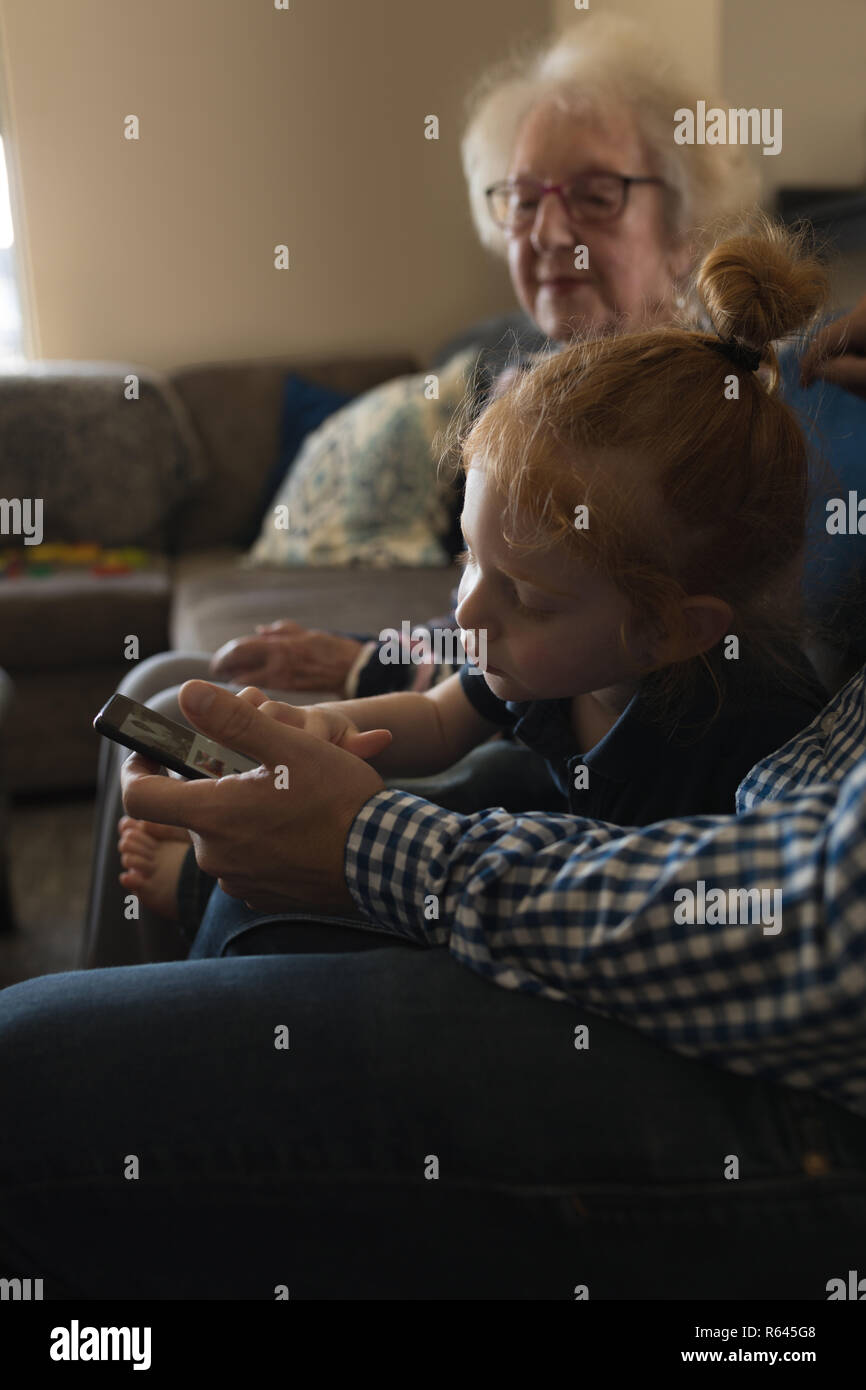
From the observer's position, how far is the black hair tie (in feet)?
2.65

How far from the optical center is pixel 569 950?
23.1 inches

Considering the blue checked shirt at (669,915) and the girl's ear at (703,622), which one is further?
the girl's ear at (703,622)

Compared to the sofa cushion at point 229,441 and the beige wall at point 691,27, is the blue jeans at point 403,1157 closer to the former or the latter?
the beige wall at point 691,27

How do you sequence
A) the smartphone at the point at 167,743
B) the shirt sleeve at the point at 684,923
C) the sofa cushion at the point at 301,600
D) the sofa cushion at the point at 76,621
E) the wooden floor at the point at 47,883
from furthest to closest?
the sofa cushion at the point at 76,621
the sofa cushion at the point at 301,600
the wooden floor at the point at 47,883
the smartphone at the point at 167,743
the shirt sleeve at the point at 684,923

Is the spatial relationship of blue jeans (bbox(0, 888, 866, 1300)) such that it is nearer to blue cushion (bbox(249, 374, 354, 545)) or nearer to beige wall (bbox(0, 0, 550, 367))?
blue cushion (bbox(249, 374, 354, 545))

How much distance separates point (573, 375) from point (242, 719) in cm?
33

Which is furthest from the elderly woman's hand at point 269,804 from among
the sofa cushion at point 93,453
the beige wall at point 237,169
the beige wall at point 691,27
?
the beige wall at point 237,169

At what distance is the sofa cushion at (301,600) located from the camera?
2.08m

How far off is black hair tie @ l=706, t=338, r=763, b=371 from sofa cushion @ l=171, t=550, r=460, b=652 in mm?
1250

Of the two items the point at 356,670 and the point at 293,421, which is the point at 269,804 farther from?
the point at 293,421

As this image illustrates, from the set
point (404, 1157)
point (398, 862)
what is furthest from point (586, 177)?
point (404, 1157)

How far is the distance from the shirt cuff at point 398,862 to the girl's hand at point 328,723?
13 cm

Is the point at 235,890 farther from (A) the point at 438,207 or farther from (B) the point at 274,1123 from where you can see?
(A) the point at 438,207

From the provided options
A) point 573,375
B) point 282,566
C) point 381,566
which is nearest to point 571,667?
point 573,375
